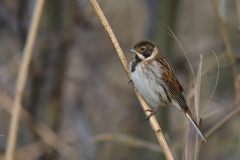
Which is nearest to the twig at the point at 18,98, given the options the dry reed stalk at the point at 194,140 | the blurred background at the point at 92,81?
the blurred background at the point at 92,81

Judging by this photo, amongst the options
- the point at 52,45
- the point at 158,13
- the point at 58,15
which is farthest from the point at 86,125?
the point at 158,13

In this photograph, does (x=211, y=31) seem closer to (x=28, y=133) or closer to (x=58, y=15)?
(x=58, y=15)

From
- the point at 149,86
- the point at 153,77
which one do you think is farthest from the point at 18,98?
the point at 153,77

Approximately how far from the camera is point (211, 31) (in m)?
6.55

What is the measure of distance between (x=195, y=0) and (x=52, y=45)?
3.06m

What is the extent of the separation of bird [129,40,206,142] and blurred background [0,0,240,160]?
17.4 inches

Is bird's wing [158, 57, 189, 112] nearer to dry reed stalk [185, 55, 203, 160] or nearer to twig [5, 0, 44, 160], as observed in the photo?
dry reed stalk [185, 55, 203, 160]

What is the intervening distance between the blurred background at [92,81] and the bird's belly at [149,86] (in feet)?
1.49

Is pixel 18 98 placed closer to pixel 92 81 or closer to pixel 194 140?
pixel 194 140

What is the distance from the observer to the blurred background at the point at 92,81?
13.7ft

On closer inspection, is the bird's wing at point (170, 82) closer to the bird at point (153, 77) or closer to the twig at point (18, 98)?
the bird at point (153, 77)

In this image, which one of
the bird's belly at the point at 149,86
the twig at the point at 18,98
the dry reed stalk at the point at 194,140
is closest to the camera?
the twig at the point at 18,98

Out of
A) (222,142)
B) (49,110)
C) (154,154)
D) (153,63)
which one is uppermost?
(153,63)

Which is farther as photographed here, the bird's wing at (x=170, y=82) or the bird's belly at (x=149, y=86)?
the bird's wing at (x=170, y=82)
